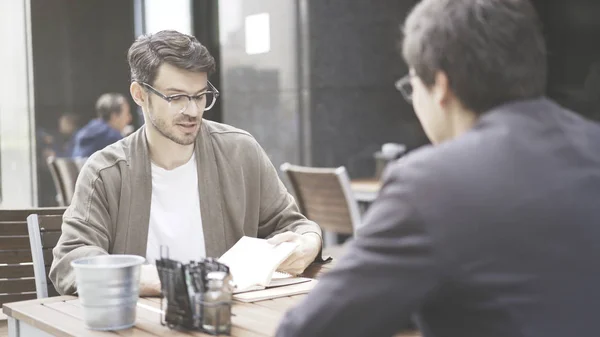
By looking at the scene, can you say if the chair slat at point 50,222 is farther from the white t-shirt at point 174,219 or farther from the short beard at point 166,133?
the short beard at point 166,133

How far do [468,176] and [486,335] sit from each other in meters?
0.21

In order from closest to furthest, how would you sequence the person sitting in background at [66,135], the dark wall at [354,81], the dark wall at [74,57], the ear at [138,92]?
the ear at [138,92], the dark wall at [354,81], the dark wall at [74,57], the person sitting in background at [66,135]

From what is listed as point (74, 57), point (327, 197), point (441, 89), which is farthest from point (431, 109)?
point (74, 57)

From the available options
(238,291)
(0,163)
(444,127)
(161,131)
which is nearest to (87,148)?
(0,163)

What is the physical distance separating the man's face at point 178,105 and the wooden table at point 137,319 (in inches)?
23.0

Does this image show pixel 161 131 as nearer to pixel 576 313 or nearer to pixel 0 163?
pixel 576 313

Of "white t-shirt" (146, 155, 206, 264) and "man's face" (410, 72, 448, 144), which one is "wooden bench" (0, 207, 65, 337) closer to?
"white t-shirt" (146, 155, 206, 264)

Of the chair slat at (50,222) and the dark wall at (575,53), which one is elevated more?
the dark wall at (575,53)

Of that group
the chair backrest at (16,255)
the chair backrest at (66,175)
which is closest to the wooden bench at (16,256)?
the chair backrest at (16,255)

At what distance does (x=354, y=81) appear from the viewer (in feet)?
20.7

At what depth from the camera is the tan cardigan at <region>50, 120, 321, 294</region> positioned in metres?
2.16

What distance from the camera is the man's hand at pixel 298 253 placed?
6.95 feet

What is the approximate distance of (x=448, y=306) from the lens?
1.14 metres

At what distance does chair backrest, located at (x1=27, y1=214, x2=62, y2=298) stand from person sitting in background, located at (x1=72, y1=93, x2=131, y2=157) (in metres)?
3.92
